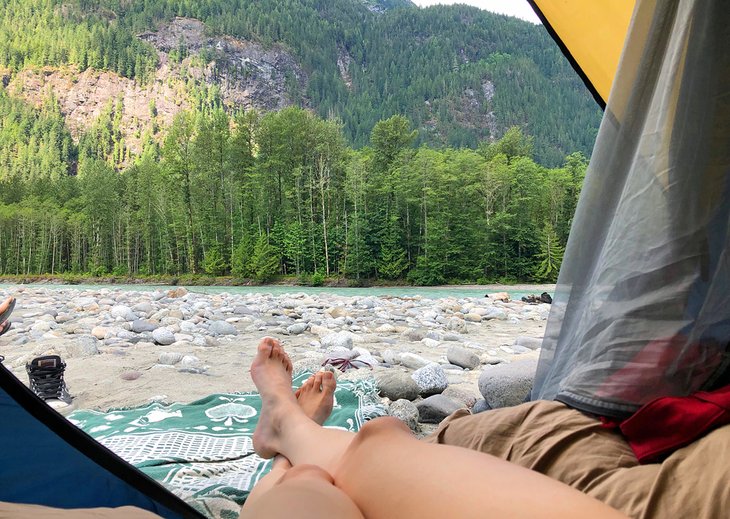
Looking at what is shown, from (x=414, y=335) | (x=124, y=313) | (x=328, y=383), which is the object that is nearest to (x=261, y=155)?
(x=124, y=313)

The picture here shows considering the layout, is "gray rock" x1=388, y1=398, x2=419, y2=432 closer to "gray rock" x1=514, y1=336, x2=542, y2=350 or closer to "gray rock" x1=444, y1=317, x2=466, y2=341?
"gray rock" x1=514, y1=336, x2=542, y2=350

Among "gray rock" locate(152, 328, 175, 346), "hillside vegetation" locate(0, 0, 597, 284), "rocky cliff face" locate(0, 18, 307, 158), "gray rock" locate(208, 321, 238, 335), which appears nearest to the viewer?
"gray rock" locate(152, 328, 175, 346)

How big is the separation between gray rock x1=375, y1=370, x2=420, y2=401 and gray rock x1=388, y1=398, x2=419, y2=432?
6.6 inches

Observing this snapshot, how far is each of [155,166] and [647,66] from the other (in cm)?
2292

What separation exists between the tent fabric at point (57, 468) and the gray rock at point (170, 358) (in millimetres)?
2266

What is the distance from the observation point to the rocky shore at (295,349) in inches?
78.7

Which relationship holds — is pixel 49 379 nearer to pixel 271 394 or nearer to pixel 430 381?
pixel 271 394

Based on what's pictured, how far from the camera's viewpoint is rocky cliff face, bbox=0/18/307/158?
34594mm

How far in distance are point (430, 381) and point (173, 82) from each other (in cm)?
4317

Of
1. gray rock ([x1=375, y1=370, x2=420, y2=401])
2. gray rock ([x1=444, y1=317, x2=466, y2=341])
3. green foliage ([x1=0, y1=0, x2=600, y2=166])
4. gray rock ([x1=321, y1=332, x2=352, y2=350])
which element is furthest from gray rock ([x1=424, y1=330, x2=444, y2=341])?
green foliage ([x1=0, y1=0, x2=600, y2=166])

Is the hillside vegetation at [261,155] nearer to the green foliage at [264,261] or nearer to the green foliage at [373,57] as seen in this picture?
the green foliage at [264,261]

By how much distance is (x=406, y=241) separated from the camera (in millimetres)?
17141

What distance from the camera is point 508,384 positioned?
1.74 meters

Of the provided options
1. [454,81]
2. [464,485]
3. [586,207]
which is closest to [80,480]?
[464,485]
